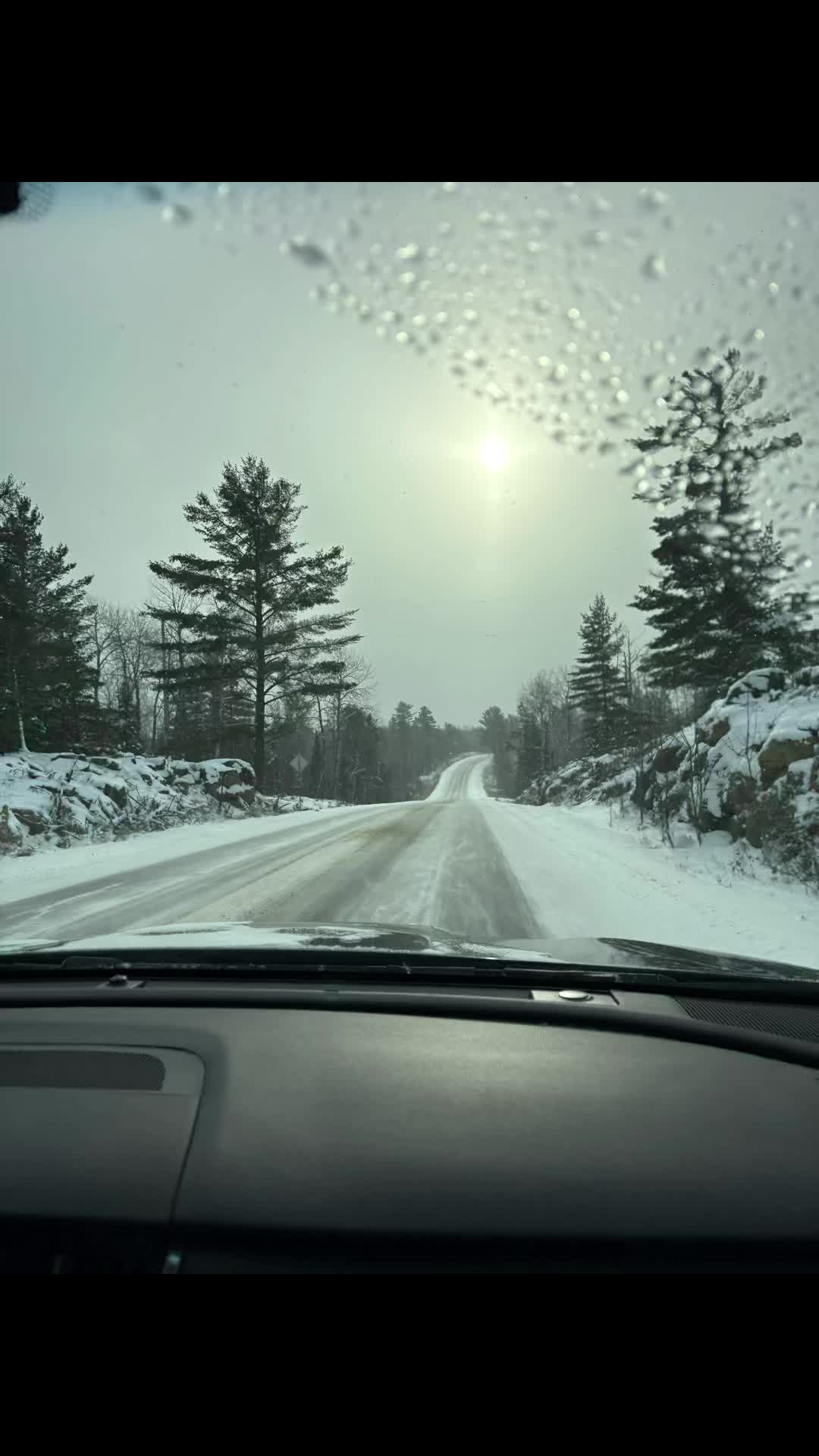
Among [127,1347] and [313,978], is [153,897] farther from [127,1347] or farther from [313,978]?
[127,1347]

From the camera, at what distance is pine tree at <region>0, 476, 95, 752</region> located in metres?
8.41

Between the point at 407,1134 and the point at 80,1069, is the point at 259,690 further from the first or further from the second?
the point at 407,1134

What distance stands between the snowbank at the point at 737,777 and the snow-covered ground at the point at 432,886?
1.49 ft

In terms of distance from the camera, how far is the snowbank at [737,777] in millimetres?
8414

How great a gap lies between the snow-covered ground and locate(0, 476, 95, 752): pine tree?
200 centimetres

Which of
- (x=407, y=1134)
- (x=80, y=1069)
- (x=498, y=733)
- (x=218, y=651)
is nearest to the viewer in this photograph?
(x=407, y=1134)

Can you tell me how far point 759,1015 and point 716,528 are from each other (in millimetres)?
3447

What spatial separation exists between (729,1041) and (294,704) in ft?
24.9

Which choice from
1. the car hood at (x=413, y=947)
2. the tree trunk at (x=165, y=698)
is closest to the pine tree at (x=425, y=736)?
the tree trunk at (x=165, y=698)

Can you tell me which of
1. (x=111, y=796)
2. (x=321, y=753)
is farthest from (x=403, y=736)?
(x=111, y=796)

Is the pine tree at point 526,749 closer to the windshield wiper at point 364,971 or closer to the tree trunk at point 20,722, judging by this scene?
the windshield wiper at point 364,971

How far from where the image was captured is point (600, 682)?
663cm

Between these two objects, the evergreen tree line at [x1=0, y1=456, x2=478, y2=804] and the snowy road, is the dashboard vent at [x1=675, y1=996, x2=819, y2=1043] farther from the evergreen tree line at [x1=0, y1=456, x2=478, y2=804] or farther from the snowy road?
the evergreen tree line at [x1=0, y1=456, x2=478, y2=804]
